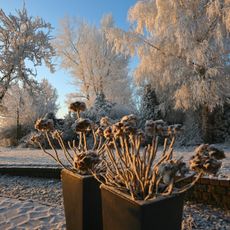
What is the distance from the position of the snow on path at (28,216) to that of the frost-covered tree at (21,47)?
8.37 meters

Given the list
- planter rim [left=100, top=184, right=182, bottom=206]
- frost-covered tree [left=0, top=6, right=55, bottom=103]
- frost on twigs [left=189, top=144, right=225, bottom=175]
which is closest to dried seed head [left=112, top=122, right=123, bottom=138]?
planter rim [left=100, top=184, right=182, bottom=206]

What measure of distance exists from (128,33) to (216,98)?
3668 mm

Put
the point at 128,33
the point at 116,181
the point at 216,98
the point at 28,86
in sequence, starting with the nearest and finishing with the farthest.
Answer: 1. the point at 116,181
2. the point at 216,98
3. the point at 128,33
4. the point at 28,86

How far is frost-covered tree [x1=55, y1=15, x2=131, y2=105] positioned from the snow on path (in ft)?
44.1

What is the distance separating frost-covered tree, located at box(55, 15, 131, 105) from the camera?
16.9m

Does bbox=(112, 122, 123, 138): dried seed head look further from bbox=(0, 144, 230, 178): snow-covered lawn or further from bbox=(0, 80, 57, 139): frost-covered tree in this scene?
bbox=(0, 80, 57, 139): frost-covered tree

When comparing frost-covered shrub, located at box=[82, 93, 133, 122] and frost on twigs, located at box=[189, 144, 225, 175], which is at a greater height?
frost-covered shrub, located at box=[82, 93, 133, 122]

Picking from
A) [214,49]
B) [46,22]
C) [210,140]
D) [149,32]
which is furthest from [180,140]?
[46,22]

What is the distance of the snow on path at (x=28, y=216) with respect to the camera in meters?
2.77

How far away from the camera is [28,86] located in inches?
467

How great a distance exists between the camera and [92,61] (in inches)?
668

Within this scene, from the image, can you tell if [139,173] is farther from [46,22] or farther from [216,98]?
[46,22]

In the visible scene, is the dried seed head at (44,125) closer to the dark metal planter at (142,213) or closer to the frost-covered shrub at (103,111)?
the dark metal planter at (142,213)

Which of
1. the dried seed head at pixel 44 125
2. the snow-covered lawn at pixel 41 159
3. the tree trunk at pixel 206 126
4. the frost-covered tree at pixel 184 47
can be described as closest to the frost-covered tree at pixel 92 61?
the frost-covered tree at pixel 184 47
